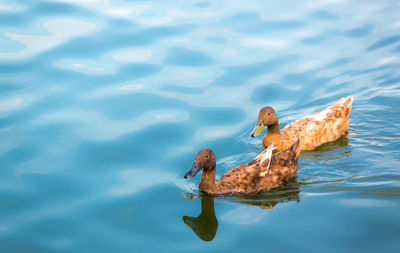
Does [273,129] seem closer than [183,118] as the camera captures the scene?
Yes

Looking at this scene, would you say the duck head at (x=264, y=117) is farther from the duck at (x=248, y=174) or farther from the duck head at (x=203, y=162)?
the duck head at (x=203, y=162)

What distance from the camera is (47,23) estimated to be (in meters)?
13.3

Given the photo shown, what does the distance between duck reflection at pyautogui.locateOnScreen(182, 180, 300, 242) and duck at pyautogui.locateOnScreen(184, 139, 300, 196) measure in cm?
14

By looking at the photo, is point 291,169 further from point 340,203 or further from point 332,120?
point 332,120

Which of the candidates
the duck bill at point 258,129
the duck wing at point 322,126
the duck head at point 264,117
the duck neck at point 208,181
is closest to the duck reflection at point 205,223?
the duck neck at point 208,181

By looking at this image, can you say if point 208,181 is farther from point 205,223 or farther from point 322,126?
point 322,126

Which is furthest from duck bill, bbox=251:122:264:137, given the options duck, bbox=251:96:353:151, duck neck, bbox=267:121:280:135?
duck neck, bbox=267:121:280:135

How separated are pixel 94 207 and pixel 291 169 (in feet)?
10.5

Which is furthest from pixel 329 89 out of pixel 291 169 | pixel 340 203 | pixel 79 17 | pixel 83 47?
pixel 79 17

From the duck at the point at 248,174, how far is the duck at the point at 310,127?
44.9 inches

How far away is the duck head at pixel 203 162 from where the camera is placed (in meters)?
7.91

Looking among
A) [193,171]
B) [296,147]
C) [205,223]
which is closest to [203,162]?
[193,171]

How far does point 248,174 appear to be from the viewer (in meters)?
8.28

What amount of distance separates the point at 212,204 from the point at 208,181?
1.50ft
